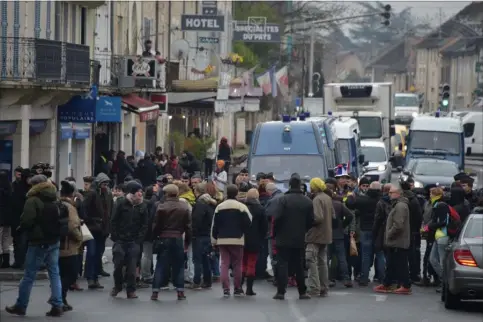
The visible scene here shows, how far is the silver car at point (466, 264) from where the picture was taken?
1831 cm

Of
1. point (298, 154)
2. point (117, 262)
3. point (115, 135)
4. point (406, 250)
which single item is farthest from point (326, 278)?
point (115, 135)

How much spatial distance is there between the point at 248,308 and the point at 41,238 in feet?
10.7

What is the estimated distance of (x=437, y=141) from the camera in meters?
50.2

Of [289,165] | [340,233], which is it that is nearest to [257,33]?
[289,165]

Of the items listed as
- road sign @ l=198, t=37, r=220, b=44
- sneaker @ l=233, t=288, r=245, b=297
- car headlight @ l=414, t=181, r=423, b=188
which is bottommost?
sneaker @ l=233, t=288, r=245, b=297

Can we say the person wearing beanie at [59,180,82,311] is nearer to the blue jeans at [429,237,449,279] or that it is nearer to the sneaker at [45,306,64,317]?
the sneaker at [45,306,64,317]

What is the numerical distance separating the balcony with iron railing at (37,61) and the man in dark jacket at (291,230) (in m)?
12.1

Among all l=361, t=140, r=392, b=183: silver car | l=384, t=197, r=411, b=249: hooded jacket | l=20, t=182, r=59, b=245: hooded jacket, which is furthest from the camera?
l=361, t=140, r=392, b=183: silver car

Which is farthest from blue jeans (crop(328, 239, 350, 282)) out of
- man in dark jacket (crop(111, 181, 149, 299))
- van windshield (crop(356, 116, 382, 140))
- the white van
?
the white van

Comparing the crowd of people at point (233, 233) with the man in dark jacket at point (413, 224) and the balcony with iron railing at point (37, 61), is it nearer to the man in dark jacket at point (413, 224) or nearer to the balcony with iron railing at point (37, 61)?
the man in dark jacket at point (413, 224)

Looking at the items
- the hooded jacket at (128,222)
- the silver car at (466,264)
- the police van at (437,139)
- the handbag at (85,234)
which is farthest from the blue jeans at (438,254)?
the police van at (437,139)

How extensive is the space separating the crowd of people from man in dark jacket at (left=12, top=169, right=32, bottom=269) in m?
0.02

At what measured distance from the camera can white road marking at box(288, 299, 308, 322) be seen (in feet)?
58.3

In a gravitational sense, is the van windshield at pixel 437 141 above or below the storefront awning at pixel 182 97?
below
